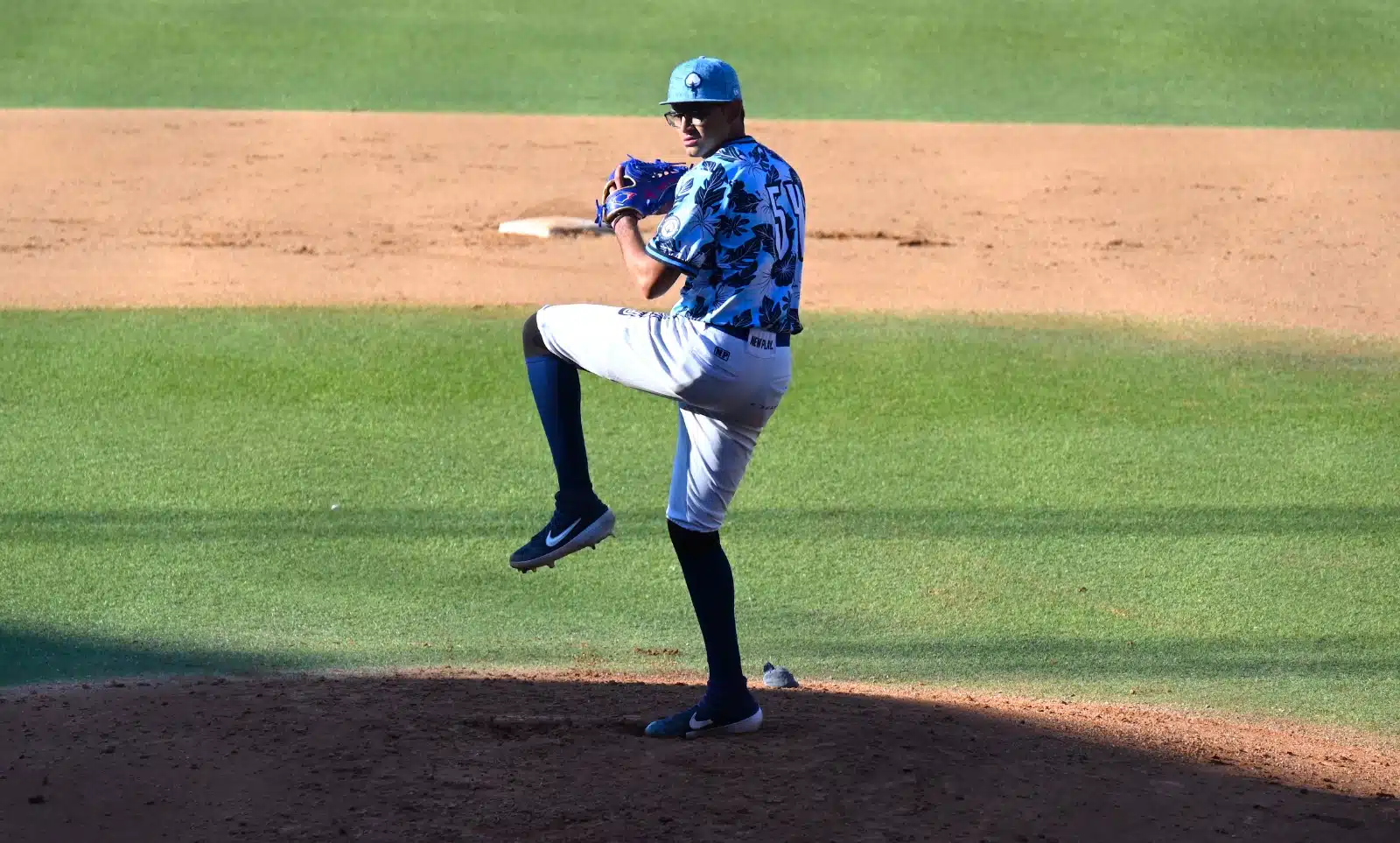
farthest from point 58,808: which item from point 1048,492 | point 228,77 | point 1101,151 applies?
point 228,77

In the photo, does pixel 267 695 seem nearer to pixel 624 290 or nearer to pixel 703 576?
pixel 703 576

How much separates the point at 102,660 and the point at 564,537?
8.16 feet

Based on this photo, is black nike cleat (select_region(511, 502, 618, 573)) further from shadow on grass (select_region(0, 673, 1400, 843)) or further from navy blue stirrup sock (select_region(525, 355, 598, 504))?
shadow on grass (select_region(0, 673, 1400, 843))

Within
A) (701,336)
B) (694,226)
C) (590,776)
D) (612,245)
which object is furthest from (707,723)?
(612,245)

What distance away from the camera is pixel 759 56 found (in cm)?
1792

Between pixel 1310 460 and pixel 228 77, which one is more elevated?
pixel 228 77

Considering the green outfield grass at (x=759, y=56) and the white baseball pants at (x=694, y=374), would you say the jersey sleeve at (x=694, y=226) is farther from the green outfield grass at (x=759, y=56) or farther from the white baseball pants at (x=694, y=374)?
the green outfield grass at (x=759, y=56)

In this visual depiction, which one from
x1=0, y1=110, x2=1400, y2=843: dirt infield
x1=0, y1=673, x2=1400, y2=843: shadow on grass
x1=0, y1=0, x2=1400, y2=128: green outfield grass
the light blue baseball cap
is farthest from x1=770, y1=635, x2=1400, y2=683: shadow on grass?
x1=0, y1=0, x2=1400, y2=128: green outfield grass

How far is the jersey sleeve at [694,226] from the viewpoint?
14.1ft

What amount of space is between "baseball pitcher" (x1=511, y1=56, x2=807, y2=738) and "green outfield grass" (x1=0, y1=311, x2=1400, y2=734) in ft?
5.42

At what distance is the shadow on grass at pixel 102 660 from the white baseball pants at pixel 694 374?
7.48 ft

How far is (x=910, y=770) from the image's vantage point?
4469mm

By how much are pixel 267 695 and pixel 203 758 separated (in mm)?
663

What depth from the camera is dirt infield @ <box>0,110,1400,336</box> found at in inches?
460
